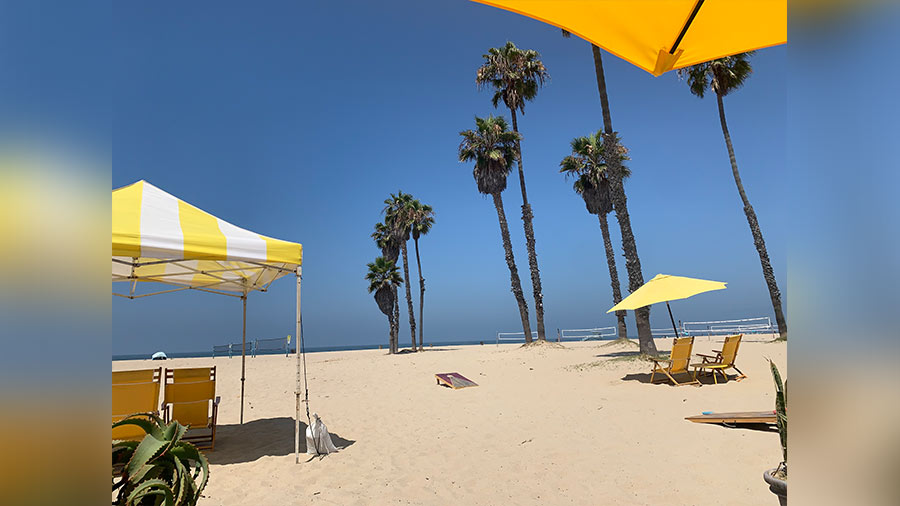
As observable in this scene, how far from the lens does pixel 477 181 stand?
22.9 m

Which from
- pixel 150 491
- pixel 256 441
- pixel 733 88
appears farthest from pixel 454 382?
pixel 733 88

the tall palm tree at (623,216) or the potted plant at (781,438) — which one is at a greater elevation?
the tall palm tree at (623,216)

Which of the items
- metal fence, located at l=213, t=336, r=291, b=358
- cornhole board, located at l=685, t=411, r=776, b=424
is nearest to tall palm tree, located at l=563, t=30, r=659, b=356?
cornhole board, located at l=685, t=411, r=776, b=424

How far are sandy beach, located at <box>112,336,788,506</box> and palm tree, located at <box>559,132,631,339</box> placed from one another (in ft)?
39.7

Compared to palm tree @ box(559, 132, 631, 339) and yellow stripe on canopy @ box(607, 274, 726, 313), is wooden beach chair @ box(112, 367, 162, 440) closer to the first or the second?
yellow stripe on canopy @ box(607, 274, 726, 313)

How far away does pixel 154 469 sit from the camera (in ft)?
3.62

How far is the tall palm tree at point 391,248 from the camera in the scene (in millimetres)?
31766

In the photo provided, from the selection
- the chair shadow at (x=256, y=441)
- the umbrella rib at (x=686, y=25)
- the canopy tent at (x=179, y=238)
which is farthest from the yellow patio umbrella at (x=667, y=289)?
the umbrella rib at (x=686, y=25)

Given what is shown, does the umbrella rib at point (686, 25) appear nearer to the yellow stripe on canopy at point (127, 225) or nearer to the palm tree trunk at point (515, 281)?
the yellow stripe on canopy at point (127, 225)

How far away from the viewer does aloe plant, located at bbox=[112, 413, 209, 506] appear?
99cm

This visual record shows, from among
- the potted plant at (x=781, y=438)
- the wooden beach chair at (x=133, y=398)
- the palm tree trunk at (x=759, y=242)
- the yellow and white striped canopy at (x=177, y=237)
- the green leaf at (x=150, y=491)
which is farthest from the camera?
the palm tree trunk at (x=759, y=242)

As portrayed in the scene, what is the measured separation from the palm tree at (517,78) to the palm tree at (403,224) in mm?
11234
